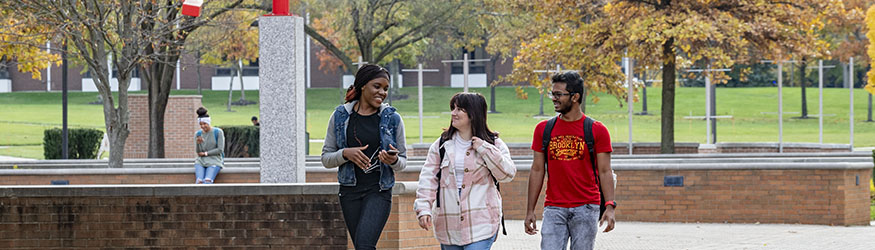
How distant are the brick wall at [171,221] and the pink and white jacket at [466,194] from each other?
2.82 metres

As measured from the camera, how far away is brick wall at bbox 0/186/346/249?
8703 millimetres

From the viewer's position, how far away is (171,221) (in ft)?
28.7

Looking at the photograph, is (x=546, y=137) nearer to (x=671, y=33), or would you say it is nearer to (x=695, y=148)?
(x=671, y=33)

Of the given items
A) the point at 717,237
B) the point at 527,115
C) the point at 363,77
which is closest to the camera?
the point at 363,77

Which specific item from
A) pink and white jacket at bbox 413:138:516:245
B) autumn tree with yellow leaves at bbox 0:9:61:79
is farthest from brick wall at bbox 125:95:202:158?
pink and white jacket at bbox 413:138:516:245

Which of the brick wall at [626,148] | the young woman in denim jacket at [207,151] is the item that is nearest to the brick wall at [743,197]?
the young woman in denim jacket at [207,151]

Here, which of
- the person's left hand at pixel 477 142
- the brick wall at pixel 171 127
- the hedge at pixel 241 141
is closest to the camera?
the person's left hand at pixel 477 142

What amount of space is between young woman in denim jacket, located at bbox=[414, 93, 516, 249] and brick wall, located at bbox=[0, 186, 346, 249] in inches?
111

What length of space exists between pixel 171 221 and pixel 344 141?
2.83 meters

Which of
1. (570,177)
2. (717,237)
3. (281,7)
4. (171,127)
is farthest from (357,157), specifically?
(171,127)

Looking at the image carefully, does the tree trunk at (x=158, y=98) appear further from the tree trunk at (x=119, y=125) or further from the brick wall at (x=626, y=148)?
the tree trunk at (x=119, y=125)

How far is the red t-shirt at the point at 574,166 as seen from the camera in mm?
6375

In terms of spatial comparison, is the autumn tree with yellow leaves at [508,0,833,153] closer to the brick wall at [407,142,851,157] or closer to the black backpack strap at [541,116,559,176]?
the brick wall at [407,142,851,157]

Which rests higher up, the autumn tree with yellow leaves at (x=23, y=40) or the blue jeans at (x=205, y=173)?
the autumn tree with yellow leaves at (x=23, y=40)
